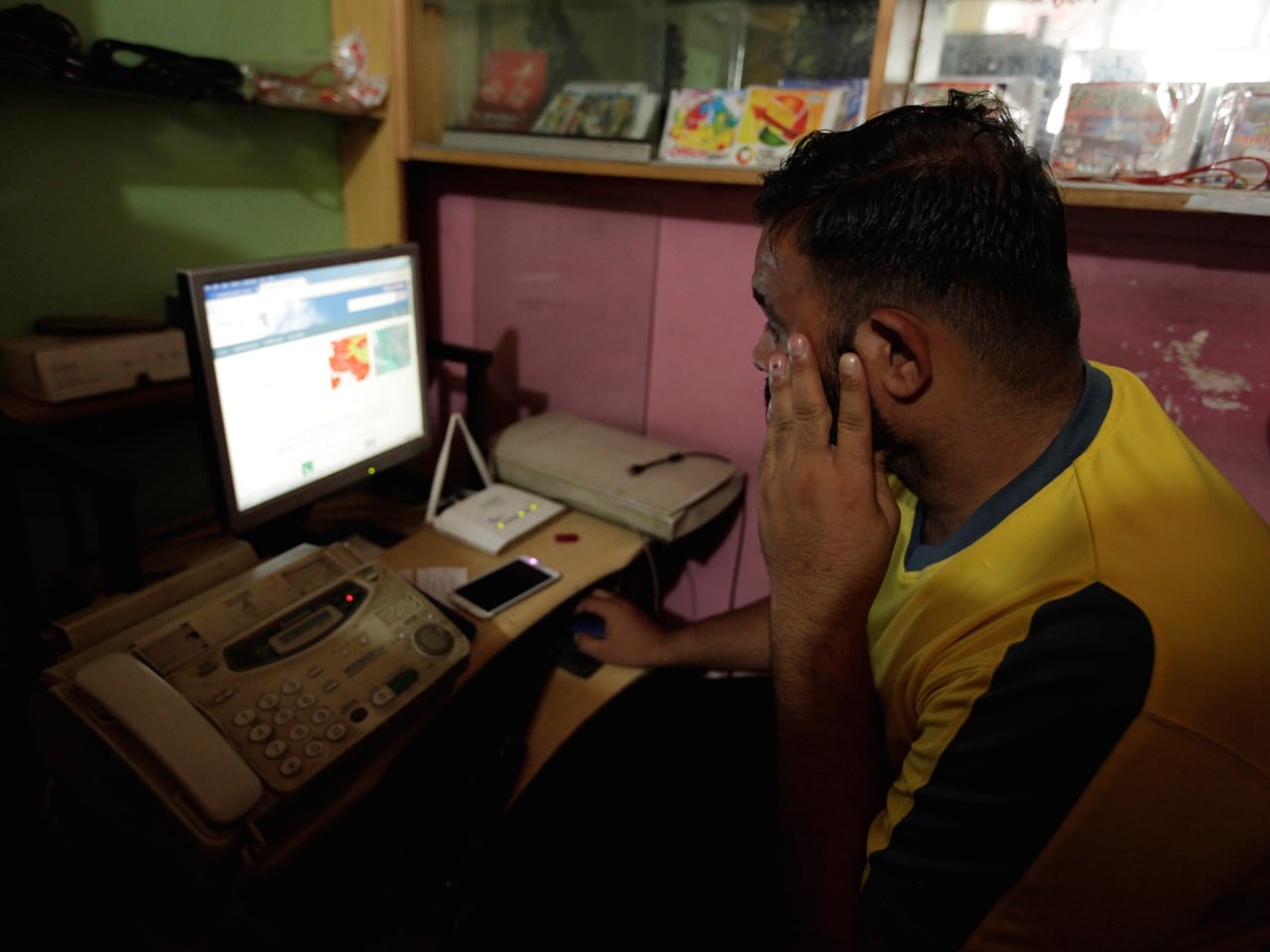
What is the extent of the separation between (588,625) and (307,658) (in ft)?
1.78

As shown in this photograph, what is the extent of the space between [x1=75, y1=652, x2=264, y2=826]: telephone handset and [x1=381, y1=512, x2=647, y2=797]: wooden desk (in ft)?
1.08

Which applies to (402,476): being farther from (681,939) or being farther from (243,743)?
(681,939)

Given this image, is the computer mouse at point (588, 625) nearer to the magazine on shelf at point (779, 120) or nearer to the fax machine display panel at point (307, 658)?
the fax machine display panel at point (307, 658)

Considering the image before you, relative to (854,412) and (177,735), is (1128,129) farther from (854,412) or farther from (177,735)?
(177,735)

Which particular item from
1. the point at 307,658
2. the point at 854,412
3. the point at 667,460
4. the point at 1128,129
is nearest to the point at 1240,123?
the point at 1128,129

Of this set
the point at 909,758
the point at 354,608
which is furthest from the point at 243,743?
the point at 909,758

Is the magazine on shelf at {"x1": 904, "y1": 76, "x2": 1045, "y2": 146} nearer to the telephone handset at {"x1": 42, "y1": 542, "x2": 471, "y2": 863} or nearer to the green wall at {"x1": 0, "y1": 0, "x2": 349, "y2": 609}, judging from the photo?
the telephone handset at {"x1": 42, "y1": 542, "x2": 471, "y2": 863}

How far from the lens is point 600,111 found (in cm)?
167

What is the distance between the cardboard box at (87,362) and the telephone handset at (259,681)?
0.47 metres

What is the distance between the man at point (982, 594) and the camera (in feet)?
2.19

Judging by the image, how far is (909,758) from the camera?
82 cm

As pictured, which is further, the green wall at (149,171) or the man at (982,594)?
the green wall at (149,171)

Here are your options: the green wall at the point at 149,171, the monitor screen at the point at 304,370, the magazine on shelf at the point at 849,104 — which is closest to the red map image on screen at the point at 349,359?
the monitor screen at the point at 304,370

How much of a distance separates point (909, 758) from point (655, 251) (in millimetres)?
1252
